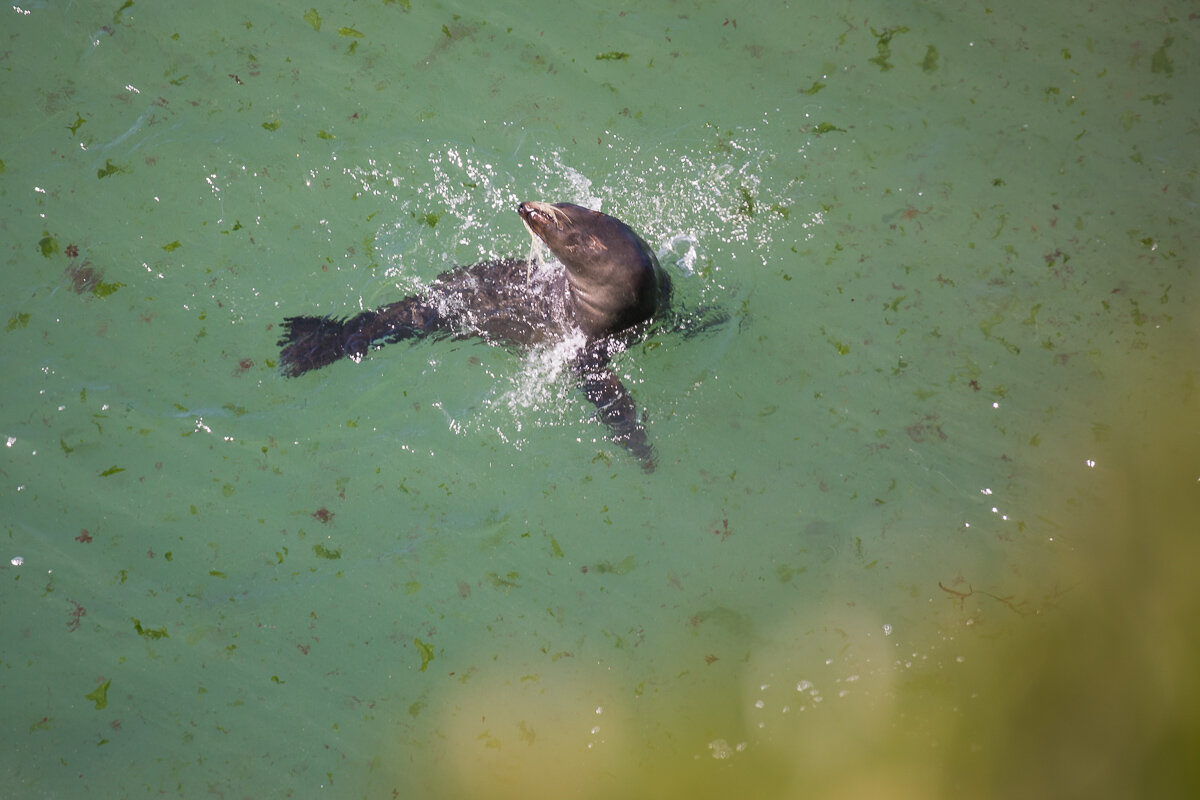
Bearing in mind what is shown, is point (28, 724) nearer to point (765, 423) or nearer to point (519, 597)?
point (519, 597)

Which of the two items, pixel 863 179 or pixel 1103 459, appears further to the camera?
pixel 863 179

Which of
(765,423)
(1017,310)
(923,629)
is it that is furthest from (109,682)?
(1017,310)

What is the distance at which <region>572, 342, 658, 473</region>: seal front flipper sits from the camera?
5.02m

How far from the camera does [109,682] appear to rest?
189 inches

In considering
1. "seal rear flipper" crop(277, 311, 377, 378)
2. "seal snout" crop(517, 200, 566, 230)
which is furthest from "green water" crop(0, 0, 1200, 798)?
"seal snout" crop(517, 200, 566, 230)

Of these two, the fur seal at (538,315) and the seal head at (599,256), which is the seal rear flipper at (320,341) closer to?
the fur seal at (538,315)

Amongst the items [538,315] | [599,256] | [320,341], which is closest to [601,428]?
[538,315]

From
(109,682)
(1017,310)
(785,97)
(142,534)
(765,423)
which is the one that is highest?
(785,97)

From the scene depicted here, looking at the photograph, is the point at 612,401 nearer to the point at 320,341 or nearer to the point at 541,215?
the point at 541,215

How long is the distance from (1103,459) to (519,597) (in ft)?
11.8

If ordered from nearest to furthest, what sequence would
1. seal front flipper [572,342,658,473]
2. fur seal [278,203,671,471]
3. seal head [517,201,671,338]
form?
seal head [517,201,671,338], fur seal [278,203,671,471], seal front flipper [572,342,658,473]

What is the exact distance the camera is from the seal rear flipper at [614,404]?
502cm

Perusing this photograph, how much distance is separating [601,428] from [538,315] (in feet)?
2.58

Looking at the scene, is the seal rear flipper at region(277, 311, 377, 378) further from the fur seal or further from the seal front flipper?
the seal front flipper
